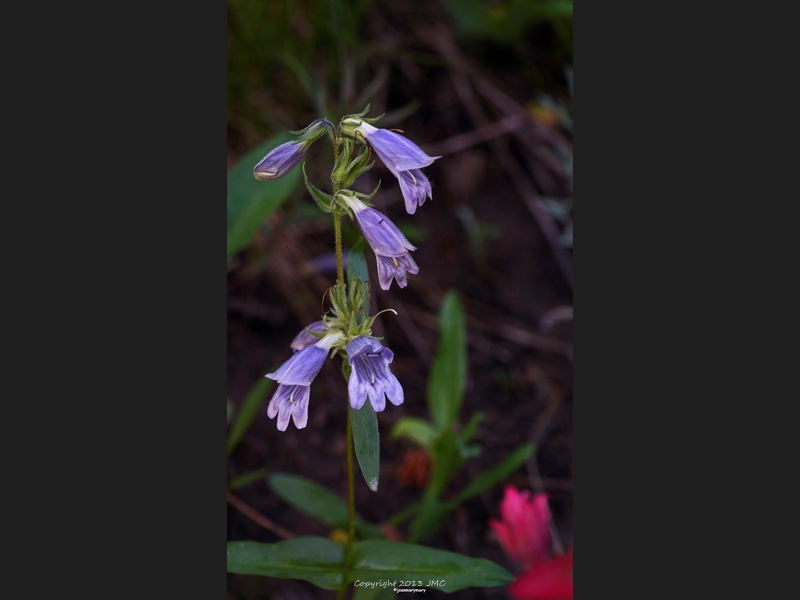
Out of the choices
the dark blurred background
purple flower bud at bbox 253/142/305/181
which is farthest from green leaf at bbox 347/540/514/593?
purple flower bud at bbox 253/142/305/181

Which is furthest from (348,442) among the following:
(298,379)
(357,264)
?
(357,264)

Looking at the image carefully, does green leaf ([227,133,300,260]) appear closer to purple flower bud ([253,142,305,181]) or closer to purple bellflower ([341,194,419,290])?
purple flower bud ([253,142,305,181])

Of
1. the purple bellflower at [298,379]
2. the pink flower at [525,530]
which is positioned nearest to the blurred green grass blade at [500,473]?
the pink flower at [525,530]

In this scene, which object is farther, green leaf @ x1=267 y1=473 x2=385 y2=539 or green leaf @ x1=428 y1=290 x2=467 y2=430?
green leaf @ x1=428 y1=290 x2=467 y2=430

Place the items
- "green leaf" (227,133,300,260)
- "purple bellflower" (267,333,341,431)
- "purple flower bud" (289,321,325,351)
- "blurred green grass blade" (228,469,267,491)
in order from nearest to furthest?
"purple bellflower" (267,333,341,431) < "purple flower bud" (289,321,325,351) < "green leaf" (227,133,300,260) < "blurred green grass blade" (228,469,267,491)

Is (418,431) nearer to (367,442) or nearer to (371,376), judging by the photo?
(367,442)

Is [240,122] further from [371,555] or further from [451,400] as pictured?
[371,555]

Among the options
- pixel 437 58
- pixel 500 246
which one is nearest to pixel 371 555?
pixel 500 246
